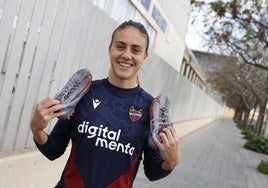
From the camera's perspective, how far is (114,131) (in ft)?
6.76

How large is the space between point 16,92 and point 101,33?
78.6 inches

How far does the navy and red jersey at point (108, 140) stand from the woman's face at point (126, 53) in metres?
0.06

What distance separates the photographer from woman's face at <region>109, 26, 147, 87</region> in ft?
7.04

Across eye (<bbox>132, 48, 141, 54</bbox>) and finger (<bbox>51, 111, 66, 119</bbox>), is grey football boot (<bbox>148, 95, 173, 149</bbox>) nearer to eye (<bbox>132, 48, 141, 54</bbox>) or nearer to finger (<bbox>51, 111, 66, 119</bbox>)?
eye (<bbox>132, 48, 141, 54</bbox>)

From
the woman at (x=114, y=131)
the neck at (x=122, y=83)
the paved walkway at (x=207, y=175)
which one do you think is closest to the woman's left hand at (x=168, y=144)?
the woman at (x=114, y=131)

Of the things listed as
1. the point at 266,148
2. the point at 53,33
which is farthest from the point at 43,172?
the point at 266,148

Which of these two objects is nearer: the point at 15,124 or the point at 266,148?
the point at 15,124

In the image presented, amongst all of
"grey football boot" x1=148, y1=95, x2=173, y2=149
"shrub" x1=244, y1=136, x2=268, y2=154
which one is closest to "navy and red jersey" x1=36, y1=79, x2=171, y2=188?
"grey football boot" x1=148, y1=95, x2=173, y2=149

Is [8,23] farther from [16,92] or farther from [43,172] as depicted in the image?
[43,172]

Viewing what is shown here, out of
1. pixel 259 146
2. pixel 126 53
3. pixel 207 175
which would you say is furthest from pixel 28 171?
pixel 259 146

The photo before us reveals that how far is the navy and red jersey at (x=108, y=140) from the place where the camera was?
205cm

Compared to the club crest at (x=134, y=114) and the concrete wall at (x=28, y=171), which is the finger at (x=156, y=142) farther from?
the concrete wall at (x=28, y=171)

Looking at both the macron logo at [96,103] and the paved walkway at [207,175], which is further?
the paved walkway at [207,175]

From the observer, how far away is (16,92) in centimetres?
426
